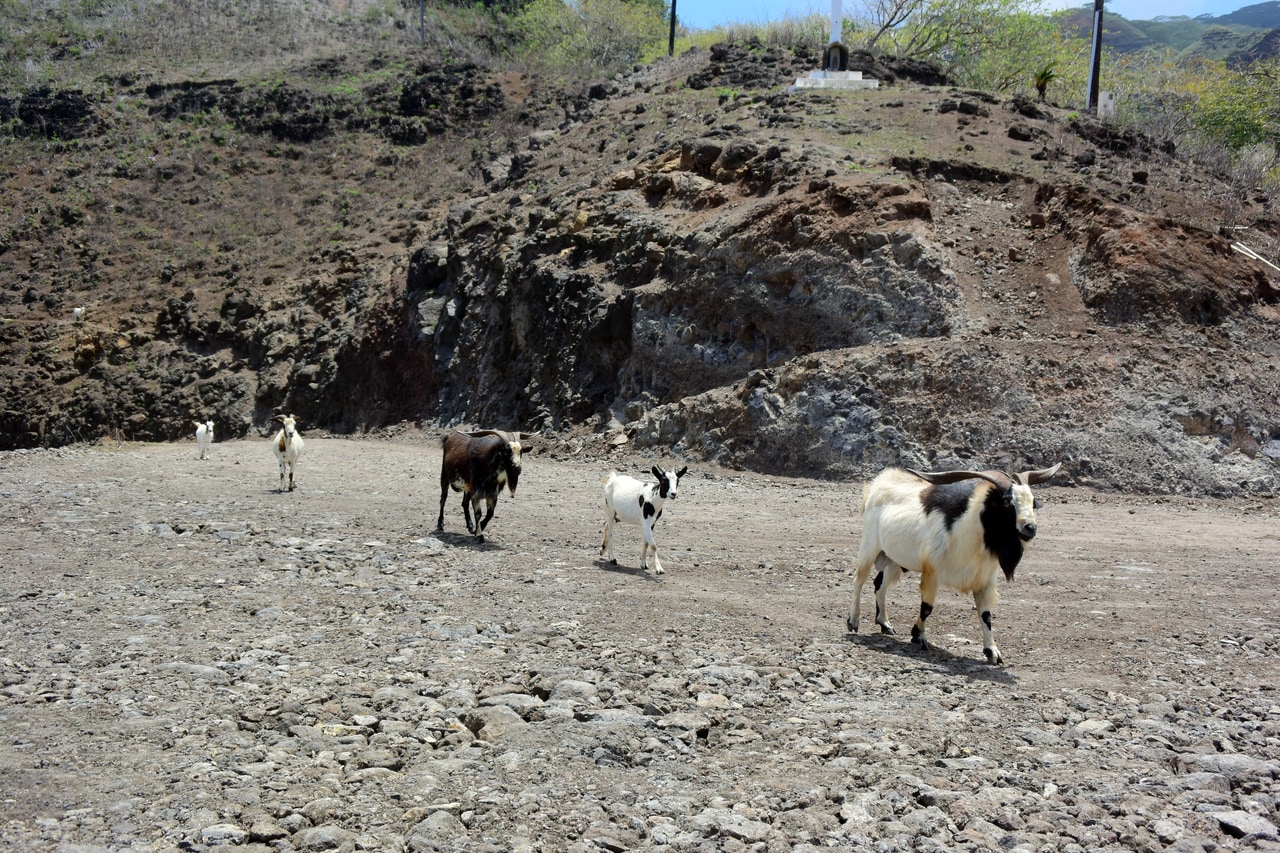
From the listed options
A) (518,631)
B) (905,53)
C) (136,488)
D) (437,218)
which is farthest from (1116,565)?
(905,53)

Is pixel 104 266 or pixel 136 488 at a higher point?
pixel 104 266

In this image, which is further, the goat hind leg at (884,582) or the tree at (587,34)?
the tree at (587,34)

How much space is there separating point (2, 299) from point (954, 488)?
43.8m

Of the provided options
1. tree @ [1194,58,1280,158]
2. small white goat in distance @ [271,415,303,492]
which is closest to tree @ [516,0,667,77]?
tree @ [1194,58,1280,158]

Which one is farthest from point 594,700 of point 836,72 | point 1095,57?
point 1095,57

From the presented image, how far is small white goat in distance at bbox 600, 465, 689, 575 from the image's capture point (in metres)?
11.2

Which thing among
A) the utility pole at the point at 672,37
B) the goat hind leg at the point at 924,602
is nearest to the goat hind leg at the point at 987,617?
the goat hind leg at the point at 924,602

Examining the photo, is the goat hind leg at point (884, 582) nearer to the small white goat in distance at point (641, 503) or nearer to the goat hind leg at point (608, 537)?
the small white goat in distance at point (641, 503)

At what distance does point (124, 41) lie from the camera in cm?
5928

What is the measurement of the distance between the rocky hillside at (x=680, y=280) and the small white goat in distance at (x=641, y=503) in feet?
30.1

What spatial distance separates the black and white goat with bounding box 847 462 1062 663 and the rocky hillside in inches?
434

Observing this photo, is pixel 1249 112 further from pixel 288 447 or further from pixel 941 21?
pixel 288 447

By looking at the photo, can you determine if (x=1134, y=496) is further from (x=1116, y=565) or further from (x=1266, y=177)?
(x=1266, y=177)

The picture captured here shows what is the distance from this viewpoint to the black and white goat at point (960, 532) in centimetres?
802
